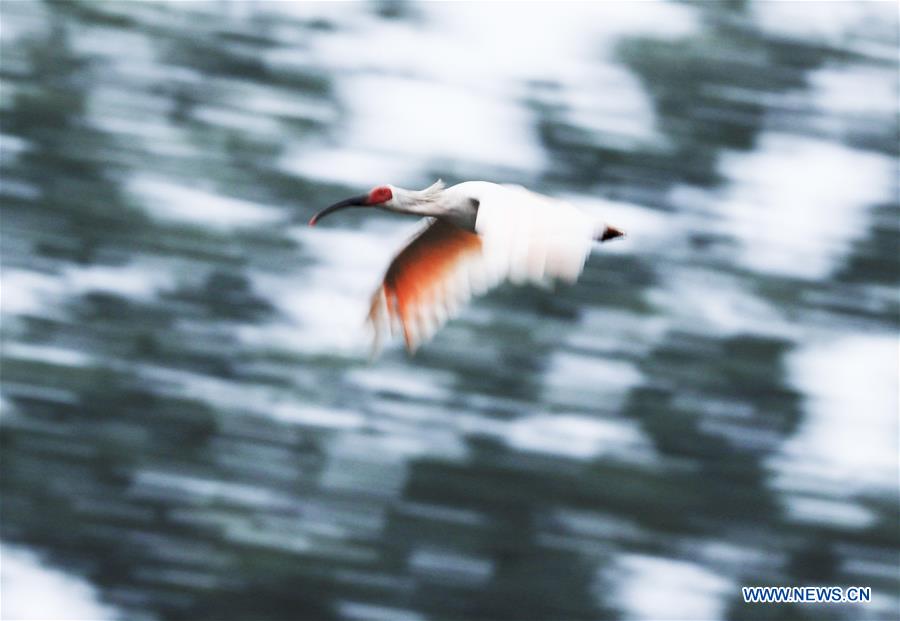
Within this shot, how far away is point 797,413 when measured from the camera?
253 inches

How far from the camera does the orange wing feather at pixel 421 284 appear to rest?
18.3 ft

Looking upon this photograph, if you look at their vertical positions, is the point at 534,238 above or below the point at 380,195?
Answer: below

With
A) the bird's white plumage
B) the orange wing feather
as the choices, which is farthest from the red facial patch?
the bird's white plumage

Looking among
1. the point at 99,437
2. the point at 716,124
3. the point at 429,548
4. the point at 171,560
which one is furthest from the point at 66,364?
the point at 716,124

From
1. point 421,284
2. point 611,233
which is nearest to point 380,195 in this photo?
point 421,284

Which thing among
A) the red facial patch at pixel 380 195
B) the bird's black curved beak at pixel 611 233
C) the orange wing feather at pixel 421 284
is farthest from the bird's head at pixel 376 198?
the bird's black curved beak at pixel 611 233

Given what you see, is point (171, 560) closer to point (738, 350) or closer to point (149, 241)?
point (149, 241)

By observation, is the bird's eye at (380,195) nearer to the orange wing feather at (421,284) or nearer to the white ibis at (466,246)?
the white ibis at (466,246)

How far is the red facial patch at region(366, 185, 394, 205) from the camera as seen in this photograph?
527cm

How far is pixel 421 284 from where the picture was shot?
222 inches

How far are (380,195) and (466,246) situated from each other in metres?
0.48

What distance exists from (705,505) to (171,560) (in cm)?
220

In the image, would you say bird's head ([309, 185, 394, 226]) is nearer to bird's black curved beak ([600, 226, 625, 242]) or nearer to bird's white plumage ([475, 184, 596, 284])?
bird's white plumage ([475, 184, 596, 284])

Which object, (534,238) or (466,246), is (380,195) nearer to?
(466,246)
